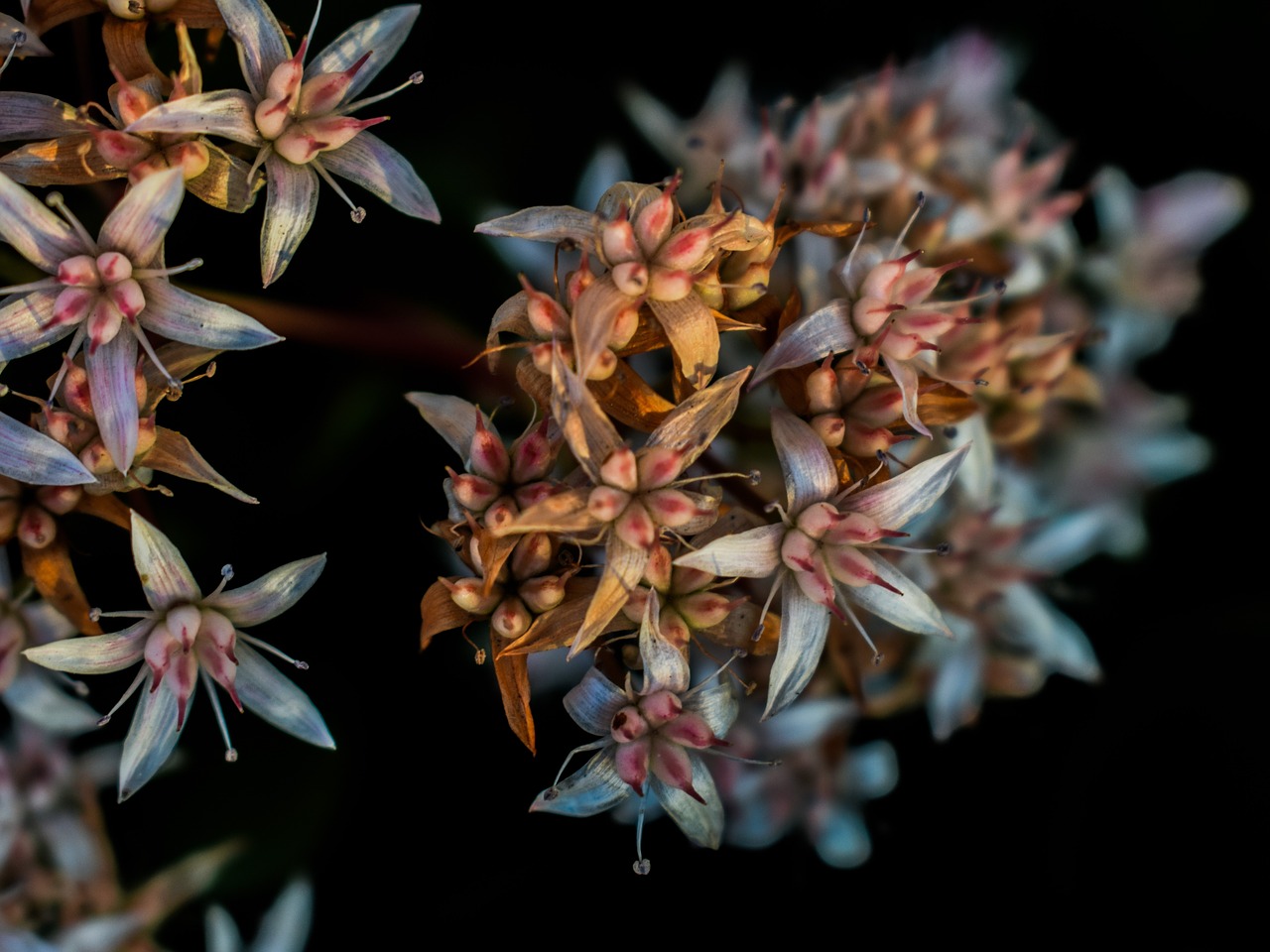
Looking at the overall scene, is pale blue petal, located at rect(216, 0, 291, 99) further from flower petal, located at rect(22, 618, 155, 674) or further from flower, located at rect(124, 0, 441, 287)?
flower petal, located at rect(22, 618, 155, 674)

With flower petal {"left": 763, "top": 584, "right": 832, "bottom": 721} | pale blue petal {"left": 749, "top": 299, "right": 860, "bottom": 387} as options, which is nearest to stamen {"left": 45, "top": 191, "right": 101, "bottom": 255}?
pale blue petal {"left": 749, "top": 299, "right": 860, "bottom": 387}

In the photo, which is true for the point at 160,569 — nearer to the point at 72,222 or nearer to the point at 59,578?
the point at 59,578

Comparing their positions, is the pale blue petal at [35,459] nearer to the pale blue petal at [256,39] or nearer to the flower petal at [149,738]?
the flower petal at [149,738]

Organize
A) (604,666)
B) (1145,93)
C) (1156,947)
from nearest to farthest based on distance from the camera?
(604,666) < (1156,947) < (1145,93)

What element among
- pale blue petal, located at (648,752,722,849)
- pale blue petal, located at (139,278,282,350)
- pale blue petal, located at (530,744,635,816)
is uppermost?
pale blue petal, located at (139,278,282,350)

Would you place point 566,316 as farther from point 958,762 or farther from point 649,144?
point 958,762

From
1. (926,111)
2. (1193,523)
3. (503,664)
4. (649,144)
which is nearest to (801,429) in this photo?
(503,664)

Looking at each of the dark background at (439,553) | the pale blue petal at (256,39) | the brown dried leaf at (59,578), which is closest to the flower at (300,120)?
the pale blue petal at (256,39)
